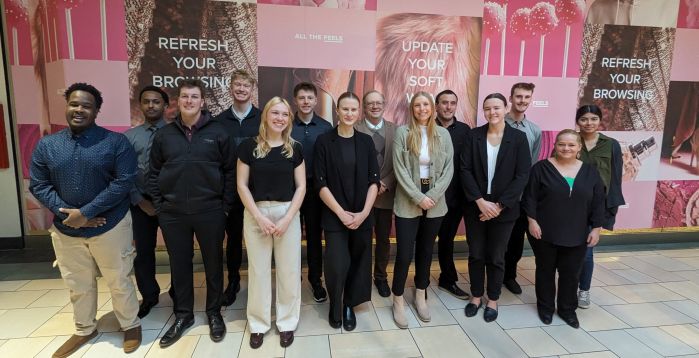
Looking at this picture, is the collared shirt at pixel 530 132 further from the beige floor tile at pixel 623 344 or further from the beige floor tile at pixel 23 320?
the beige floor tile at pixel 23 320

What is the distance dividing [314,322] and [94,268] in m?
1.61

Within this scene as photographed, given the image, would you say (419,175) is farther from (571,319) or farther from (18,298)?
(18,298)

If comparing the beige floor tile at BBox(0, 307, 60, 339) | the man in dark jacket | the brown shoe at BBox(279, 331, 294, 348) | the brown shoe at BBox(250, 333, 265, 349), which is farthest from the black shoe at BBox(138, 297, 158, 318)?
the brown shoe at BBox(279, 331, 294, 348)

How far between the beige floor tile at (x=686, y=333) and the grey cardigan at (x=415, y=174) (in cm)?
197

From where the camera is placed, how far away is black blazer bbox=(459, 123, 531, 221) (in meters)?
2.87

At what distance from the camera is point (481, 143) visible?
2.94 metres

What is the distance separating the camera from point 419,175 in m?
2.86

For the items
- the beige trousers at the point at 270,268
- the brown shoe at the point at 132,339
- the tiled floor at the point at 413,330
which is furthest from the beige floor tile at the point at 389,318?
the brown shoe at the point at 132,339

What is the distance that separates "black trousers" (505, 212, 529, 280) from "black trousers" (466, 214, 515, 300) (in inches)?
23.3

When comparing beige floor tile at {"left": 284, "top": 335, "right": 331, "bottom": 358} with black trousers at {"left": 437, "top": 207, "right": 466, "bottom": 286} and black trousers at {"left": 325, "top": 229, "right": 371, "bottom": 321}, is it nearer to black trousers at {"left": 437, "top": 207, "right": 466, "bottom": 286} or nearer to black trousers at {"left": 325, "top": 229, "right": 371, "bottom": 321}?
black trousers at {"left": 325, "top": 229, "right": 371, "bottom": 321}

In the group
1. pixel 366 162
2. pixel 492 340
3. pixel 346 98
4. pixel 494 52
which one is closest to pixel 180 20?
pixel 346 98

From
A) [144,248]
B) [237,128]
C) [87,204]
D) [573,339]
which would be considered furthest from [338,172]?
[573,339]

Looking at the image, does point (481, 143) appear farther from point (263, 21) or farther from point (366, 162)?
point (263, 21)

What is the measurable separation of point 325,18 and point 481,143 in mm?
2123
